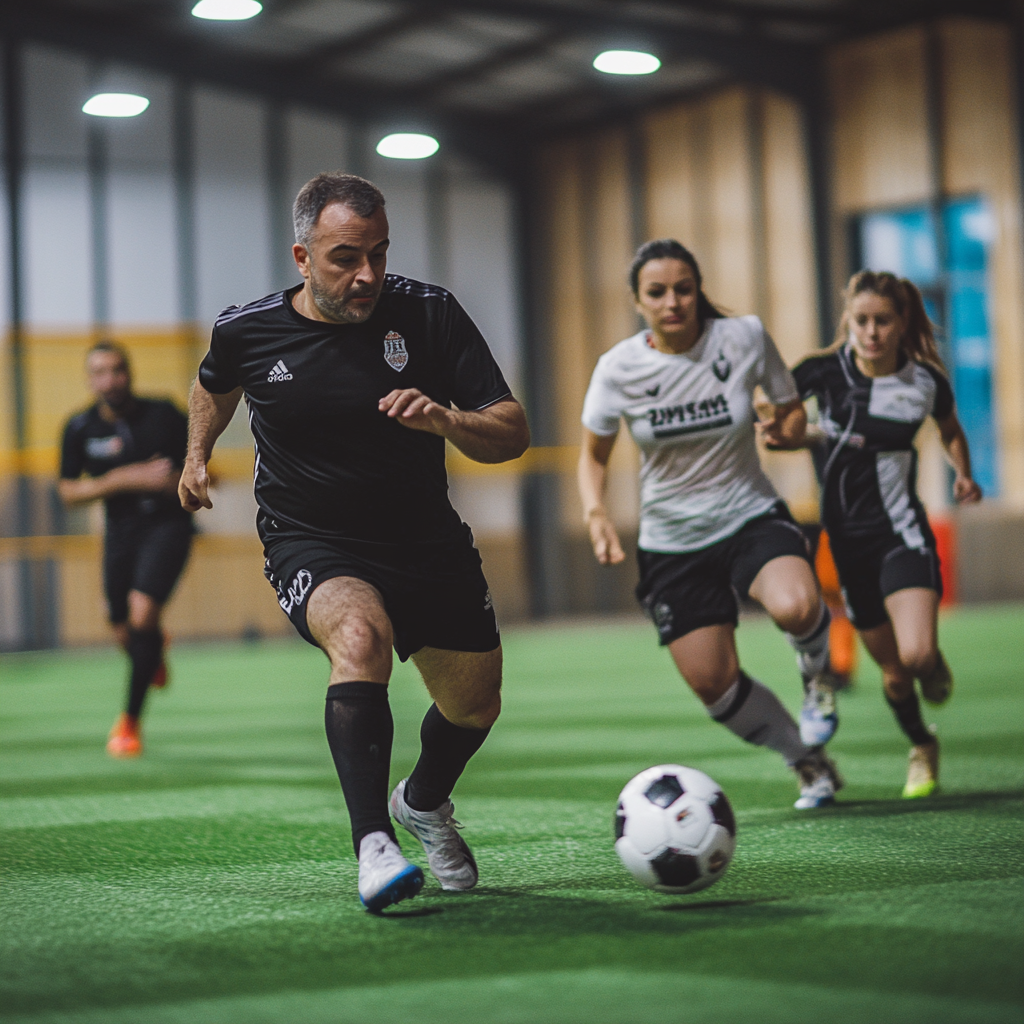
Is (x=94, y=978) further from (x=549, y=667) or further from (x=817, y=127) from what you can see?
(x=817, y=127)

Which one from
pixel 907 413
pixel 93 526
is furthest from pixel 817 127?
Result: pixel 907 413

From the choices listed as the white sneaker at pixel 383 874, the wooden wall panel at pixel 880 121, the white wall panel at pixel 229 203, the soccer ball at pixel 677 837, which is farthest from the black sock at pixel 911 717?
the white wall panel at pixel 229 203

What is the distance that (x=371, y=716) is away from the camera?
408 centimetres

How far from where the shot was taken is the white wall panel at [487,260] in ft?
93.2

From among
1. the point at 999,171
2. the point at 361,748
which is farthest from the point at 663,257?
the point at 999,171

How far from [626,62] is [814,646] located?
7825 millimetres

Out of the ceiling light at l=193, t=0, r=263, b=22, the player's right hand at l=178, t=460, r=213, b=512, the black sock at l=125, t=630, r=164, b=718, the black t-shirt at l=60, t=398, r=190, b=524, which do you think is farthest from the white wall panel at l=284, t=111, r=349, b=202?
the player's right hand at l=178, t=460, r=213, b=512

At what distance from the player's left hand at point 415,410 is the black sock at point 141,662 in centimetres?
526

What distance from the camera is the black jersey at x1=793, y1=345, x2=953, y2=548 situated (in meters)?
6.29

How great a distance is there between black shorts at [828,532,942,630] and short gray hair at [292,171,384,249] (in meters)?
2.81

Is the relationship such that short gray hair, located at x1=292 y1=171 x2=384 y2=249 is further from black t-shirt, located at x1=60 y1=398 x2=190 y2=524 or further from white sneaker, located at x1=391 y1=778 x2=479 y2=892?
black t-shirt, located at x1=60 y1=398 x2=190 y2=524

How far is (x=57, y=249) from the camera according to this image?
2462 centimetres

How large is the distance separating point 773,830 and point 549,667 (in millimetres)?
10547

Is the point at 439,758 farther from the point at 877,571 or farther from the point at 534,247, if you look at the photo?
the point at 534,247
